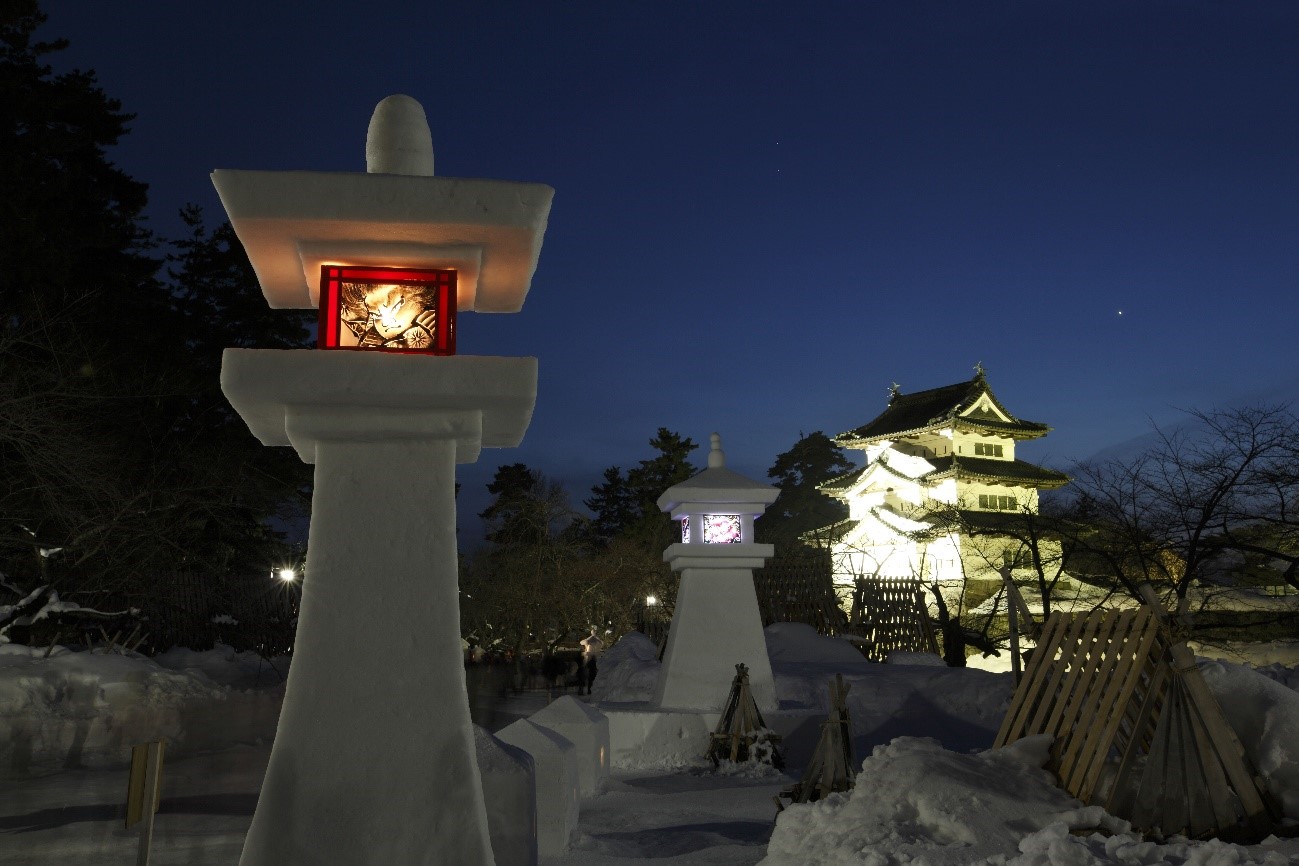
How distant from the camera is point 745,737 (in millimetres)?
11961

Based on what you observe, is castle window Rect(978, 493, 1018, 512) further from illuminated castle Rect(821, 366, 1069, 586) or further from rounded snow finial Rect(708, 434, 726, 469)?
rounded snow finial Rect(708, 434, 726, 469)

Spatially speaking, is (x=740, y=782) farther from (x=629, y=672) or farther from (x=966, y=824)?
(x=629, y=672)

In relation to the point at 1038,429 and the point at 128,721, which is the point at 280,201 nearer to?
the point at 128,721

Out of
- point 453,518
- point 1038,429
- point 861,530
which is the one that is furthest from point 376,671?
point 1038,429

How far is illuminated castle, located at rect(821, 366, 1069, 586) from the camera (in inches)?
1528

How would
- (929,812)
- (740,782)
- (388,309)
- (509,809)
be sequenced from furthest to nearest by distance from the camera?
(740,782)
(929,812)
(509,809)
(388,309)

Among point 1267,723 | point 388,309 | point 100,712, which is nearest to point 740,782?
point 1267,723

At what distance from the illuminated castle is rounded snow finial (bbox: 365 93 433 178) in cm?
3399

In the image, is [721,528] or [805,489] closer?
[721,528]

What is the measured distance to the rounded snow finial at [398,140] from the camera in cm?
507

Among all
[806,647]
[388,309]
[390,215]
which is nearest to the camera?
[390,215]

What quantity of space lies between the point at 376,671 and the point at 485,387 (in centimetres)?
141

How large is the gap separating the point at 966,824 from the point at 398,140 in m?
5.05

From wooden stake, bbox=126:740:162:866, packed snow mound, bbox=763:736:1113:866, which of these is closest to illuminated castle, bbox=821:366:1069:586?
packed snow mound, bbox=763:736:1113:866
